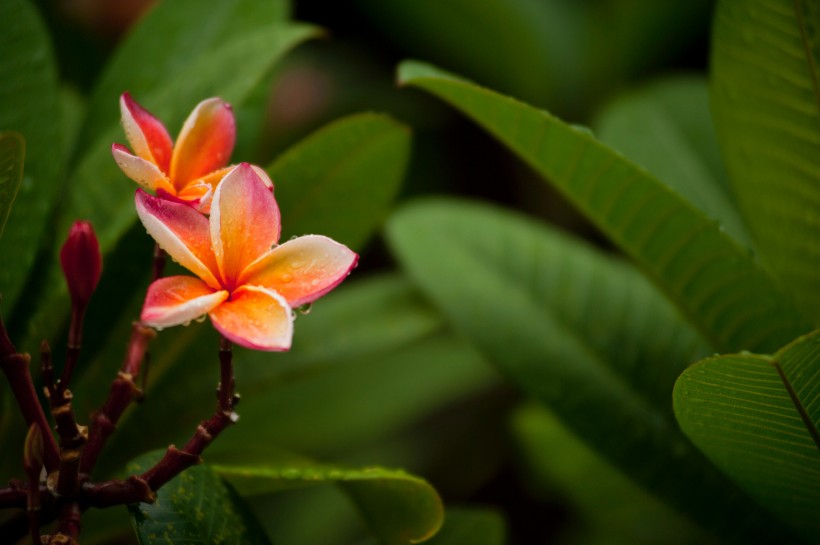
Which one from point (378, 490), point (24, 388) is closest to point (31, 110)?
point (24, 388)

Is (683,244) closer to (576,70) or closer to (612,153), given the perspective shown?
(612,153)

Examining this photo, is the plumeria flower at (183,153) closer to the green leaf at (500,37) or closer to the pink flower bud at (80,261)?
the pink flower bud at (80,261)

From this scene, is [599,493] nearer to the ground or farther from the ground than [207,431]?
nearer to the ground

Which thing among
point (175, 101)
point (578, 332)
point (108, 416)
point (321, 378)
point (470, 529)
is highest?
point (175, 101)

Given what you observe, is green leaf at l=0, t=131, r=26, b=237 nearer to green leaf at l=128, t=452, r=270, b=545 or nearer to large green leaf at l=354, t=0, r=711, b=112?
green leaf at l=128, t=452, r=270, b=545

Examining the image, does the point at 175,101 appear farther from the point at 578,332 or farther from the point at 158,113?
the point at 578,332

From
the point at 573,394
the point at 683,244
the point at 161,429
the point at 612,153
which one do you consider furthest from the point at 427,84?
the point at 161,429
